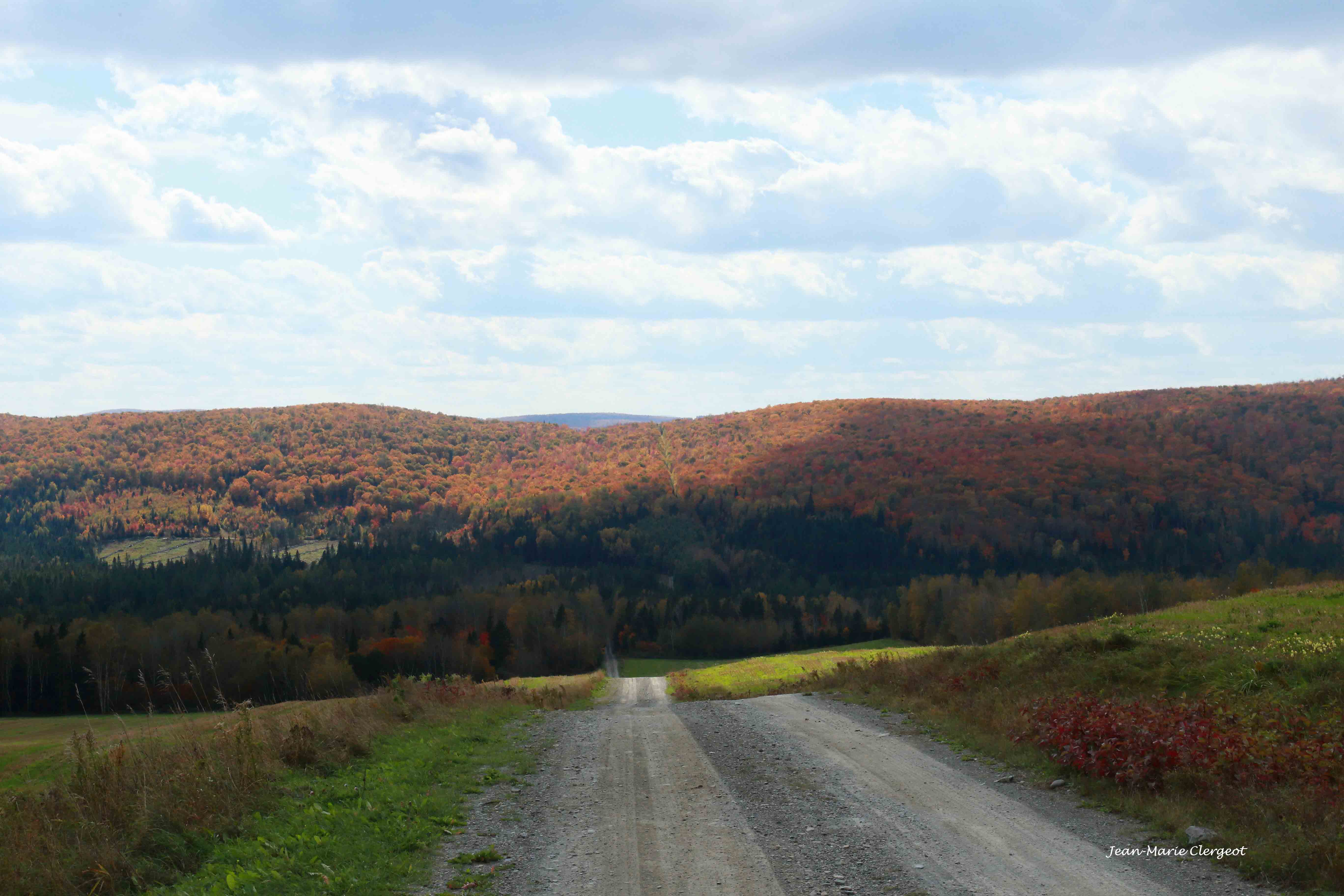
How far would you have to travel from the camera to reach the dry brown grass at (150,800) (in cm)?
874

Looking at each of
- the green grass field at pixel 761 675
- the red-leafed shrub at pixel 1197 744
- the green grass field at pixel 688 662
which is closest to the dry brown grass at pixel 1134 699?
the red-leafed shrub at pixel 1197 744

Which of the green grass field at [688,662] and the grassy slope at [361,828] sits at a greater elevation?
the grassy slope at [361,828]

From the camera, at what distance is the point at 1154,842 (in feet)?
32.1

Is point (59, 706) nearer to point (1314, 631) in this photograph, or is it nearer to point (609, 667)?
point (609, 667)

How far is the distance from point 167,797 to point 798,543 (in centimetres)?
18451

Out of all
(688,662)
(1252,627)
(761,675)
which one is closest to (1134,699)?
(1252,627)

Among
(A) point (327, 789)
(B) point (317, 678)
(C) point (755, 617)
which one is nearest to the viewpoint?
(A) point (327, 789)

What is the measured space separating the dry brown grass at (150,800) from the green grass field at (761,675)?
19891 millimetres

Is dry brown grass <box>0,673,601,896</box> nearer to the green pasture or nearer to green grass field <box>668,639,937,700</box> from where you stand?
the green pasture

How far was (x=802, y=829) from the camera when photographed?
10672mm

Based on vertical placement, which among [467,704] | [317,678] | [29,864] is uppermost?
[29,864]

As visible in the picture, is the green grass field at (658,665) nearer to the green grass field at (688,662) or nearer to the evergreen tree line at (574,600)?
the green grass field at (688,662)

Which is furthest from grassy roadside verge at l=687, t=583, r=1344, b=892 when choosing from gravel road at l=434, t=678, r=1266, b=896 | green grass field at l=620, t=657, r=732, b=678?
green grass field at l=620, t=657, r=732, b=678

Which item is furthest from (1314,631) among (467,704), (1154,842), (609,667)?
(609,667)
